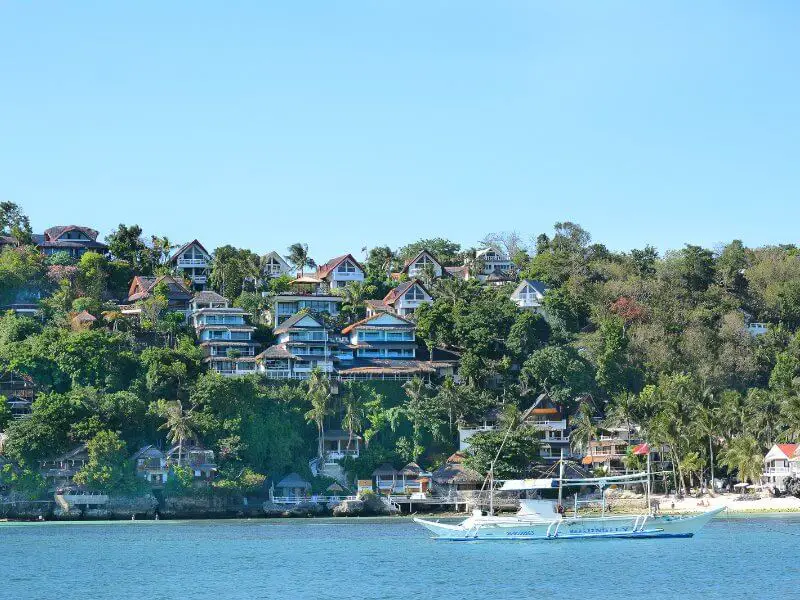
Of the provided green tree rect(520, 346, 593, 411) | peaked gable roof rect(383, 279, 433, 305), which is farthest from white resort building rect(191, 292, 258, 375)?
green tree rect(520, 346, 593, 411)

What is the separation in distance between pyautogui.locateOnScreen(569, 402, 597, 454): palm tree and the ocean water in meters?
17.4

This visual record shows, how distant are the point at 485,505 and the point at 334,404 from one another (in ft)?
48.1

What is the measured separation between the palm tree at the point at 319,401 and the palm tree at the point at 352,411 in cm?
140

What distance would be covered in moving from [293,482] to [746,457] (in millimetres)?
→ 31802

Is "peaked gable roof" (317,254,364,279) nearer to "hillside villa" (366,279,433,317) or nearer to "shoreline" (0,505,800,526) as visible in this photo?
"hillside villa" (366,279,433,317)

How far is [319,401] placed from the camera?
10188 cm

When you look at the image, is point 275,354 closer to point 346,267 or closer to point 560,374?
point 560,374

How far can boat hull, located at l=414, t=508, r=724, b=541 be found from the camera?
253 ft

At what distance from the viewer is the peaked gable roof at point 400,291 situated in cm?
12312

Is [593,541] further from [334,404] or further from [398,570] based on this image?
[334,404]

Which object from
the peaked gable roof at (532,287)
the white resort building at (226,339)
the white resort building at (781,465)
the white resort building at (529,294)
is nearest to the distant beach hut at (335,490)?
the white resort building at (226,339)

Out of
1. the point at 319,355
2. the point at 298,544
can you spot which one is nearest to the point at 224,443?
the point at 319,355

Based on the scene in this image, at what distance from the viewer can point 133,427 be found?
9981cm

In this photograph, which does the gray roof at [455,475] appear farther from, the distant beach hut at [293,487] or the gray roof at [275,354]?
the gray roof at [275,354]
